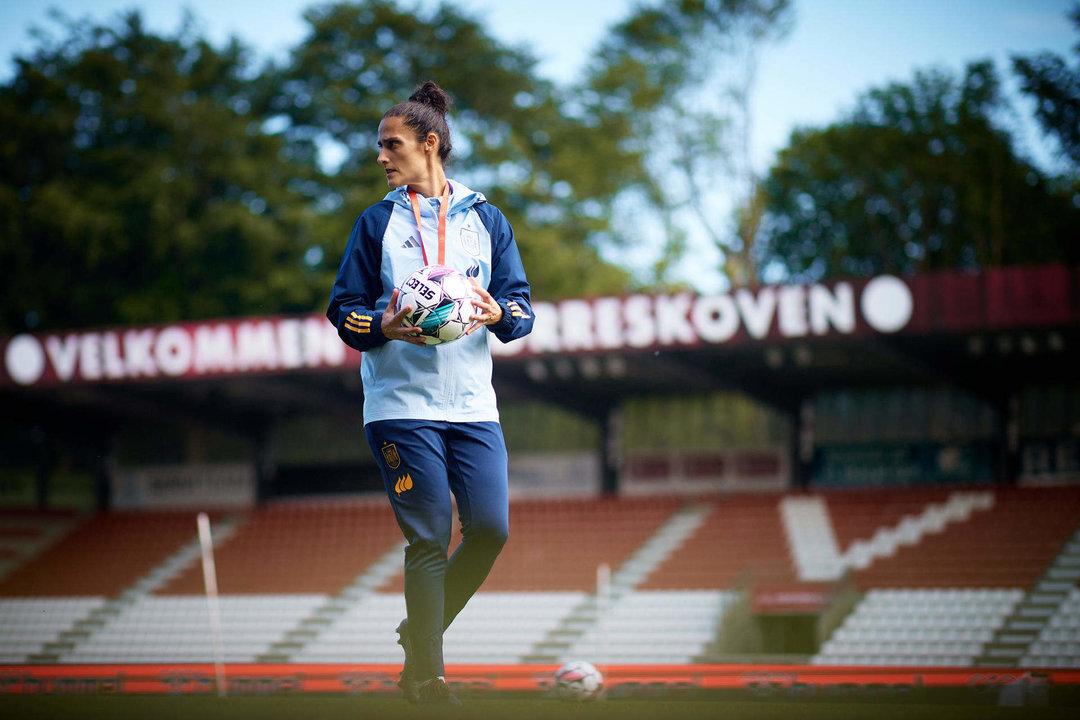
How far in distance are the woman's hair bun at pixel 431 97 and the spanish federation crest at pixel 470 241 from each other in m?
0.46

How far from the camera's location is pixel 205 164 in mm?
31469

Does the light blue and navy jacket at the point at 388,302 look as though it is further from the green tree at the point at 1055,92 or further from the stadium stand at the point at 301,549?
the green tree at the point at 1055,92

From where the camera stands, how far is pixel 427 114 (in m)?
3.94

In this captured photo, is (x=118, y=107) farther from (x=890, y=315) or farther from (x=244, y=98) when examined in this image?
(x=890, y=315)

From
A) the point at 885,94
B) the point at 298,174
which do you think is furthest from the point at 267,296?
the point at 885,94

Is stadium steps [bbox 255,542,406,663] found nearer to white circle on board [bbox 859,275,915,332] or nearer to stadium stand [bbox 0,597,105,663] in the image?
stadium stand [bbox 0,597,105,663]

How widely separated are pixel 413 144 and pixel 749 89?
3232 centimetres

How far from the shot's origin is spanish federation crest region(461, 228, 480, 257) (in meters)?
3.90

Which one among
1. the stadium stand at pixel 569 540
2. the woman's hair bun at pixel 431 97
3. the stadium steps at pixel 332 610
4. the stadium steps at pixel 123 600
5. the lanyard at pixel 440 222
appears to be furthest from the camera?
the stadium stand at pixel 569 540

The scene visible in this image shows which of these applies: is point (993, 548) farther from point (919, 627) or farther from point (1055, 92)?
point (1055, 92)

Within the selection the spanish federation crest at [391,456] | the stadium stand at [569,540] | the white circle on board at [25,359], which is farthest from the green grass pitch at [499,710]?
the white circle on board at [25,359]

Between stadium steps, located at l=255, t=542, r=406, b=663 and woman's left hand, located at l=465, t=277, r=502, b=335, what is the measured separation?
52.4 ft

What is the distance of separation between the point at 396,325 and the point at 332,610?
1801 cm

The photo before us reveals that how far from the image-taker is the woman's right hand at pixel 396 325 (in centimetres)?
357
